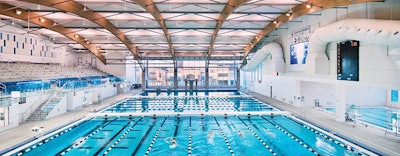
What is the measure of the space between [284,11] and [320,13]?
2647mm

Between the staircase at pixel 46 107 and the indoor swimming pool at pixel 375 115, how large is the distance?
17084 millimetres

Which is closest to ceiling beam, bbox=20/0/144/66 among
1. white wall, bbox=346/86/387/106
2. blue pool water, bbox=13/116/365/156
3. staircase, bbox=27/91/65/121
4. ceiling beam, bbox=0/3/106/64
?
ceiling beam, bbox=0/3/106/64

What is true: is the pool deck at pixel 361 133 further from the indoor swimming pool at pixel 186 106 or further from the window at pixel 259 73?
the window at pixel 259 73

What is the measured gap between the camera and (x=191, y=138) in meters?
10.7

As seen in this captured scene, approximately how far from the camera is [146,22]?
19.4 metres

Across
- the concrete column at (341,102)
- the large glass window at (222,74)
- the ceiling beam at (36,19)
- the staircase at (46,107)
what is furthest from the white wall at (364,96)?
the ceiling beam at (36,19)

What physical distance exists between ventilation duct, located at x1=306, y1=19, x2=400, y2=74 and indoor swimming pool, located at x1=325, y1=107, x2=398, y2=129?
3376mm

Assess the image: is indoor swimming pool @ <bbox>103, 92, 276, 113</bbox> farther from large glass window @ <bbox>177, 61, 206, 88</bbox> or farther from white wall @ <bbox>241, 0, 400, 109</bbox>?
large glass window @ <bbox>177, 61, 206, 88</bbox>

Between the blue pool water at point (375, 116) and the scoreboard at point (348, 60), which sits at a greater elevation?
the scoreboard at point (348, 60)

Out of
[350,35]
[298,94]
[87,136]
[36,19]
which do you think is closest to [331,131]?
[350,35]

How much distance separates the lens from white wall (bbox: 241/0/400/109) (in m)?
9.64

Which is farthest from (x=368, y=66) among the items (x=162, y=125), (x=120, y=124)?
(x=120, y=124)

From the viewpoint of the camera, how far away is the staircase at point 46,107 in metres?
13.2

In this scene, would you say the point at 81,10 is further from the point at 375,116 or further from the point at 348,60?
the point at 375,116
